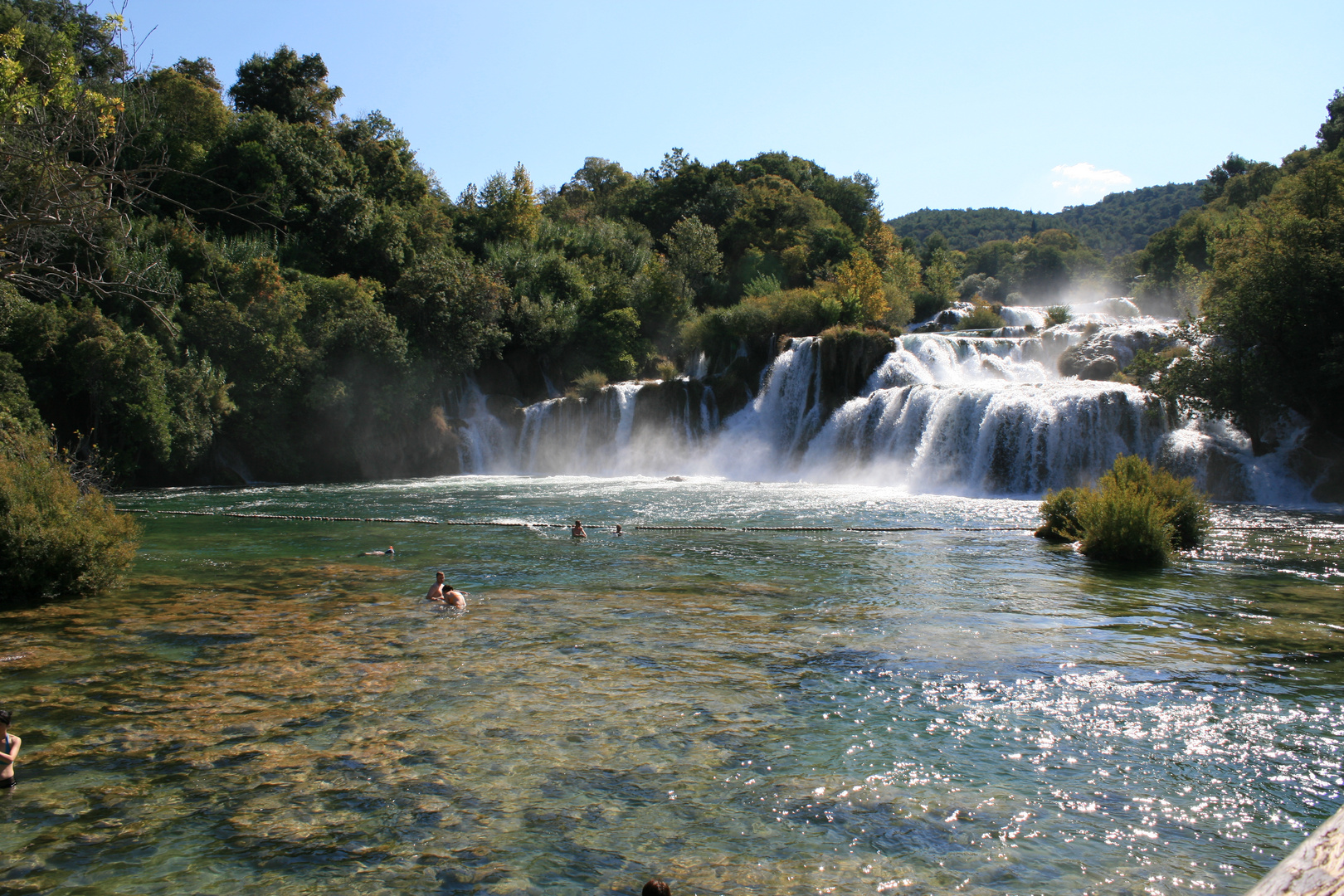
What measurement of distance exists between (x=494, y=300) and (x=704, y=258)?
58.7ft

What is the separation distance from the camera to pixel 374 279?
40188 mm

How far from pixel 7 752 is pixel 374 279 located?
37.4 metres

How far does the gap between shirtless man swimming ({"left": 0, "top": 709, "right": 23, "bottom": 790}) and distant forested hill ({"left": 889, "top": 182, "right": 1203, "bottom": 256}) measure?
132 meters

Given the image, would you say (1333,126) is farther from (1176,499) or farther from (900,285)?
(1176,499)

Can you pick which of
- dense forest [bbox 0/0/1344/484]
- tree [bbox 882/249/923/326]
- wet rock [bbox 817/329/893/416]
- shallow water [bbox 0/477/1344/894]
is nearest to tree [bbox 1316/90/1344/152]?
dense forest [bbox 0/0/1344/484]

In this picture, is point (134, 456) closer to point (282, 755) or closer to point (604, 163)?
point (282, 755)

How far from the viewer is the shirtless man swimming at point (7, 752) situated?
5648 millimetres

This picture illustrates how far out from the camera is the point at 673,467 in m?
35.8

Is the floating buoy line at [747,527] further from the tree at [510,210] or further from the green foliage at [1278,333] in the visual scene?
the tree at [510,210]

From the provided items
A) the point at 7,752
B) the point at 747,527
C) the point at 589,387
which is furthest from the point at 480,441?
the point at 7,752

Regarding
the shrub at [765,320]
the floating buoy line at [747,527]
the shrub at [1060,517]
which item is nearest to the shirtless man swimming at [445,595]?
the floating buoy line at [747,527]

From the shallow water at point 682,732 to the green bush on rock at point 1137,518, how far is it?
37.7 inches

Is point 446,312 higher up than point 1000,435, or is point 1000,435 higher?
point 446,312

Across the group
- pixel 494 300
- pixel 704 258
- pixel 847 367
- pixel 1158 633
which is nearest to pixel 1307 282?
pixel 847 367
